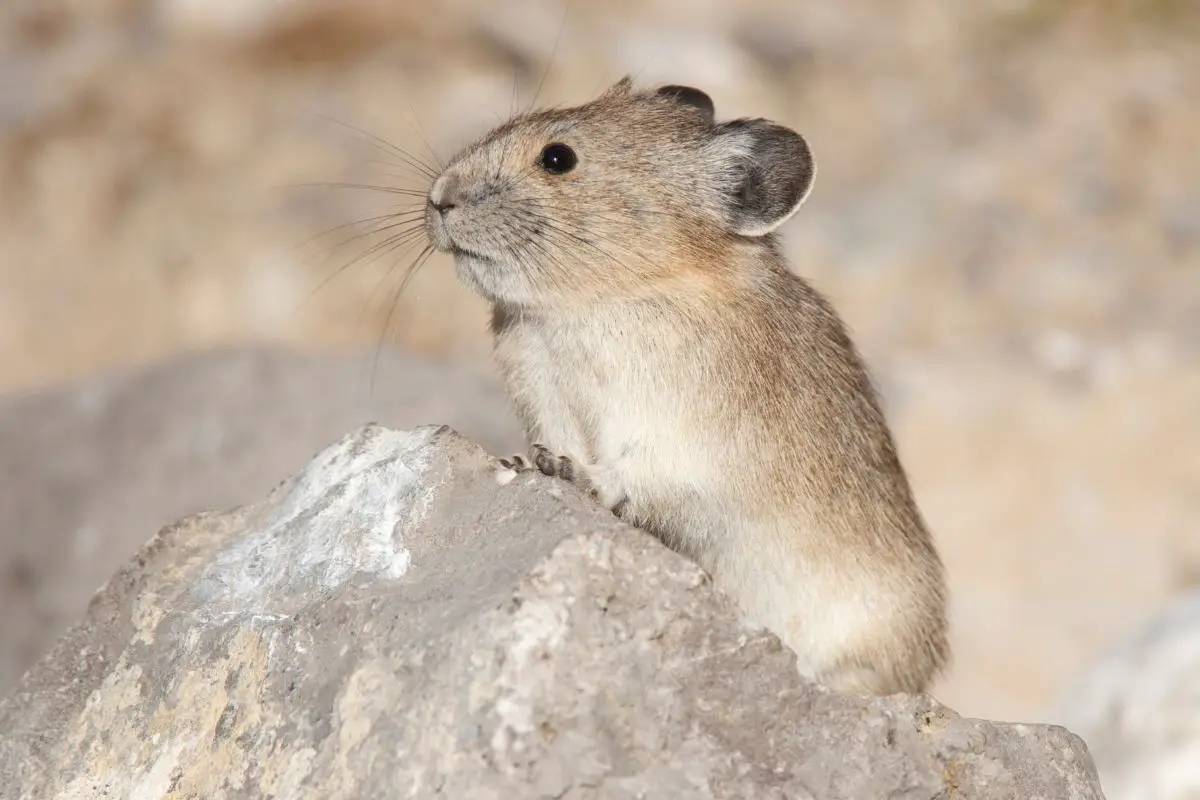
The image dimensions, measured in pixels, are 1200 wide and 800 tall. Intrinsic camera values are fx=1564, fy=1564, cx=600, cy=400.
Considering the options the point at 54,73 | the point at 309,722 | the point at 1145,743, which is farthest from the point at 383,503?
the point at 54,73

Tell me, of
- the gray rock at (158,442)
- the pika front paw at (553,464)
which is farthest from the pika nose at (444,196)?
the gray rock at (158,442)

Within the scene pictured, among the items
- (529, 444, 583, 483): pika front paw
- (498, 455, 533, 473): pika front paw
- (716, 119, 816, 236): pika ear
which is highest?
(716, 119, 816, 236): pika ear

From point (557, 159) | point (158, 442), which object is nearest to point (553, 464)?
point (557, 159)

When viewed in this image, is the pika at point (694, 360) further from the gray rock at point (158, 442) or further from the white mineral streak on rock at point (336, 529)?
the gray rock at point (158, 442)

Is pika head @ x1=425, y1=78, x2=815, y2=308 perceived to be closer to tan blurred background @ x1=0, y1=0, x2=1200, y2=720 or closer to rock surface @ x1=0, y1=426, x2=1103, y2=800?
rock surface @ x1=0, y1=426, x2=1103, y2=800

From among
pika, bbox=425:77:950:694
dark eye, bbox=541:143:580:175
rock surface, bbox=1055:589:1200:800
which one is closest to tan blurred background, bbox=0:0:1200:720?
rock surface, bbox=1055:589:1200:800

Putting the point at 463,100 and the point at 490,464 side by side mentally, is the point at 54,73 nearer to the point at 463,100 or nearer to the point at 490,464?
the point at 463,100
